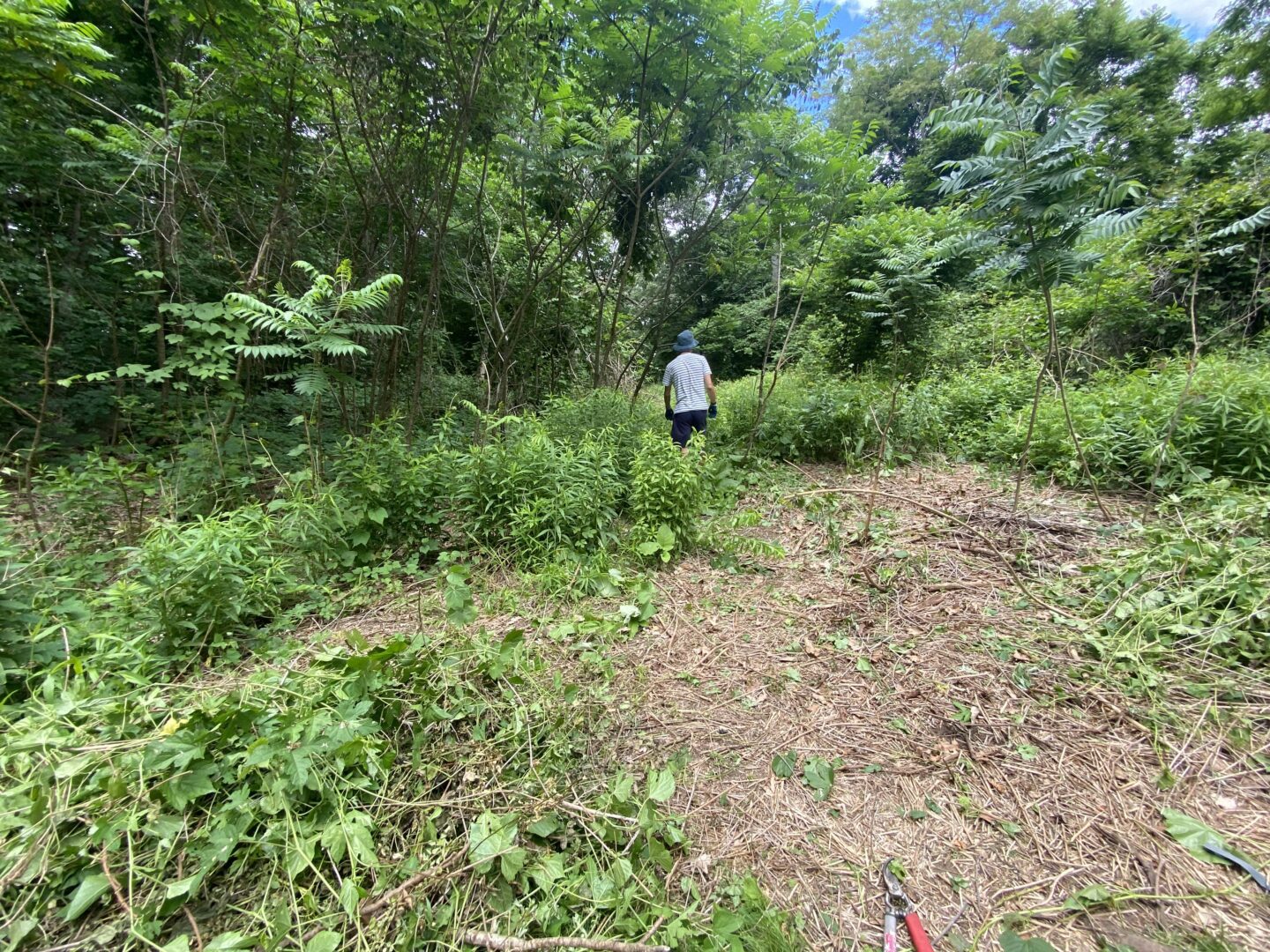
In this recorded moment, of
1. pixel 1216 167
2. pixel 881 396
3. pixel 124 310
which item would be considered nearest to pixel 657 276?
pixel 881 396

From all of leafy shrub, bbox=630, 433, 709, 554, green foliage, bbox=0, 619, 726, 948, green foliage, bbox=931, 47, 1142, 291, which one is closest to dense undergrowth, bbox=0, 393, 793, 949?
green foliage, bbox=0, 619, 726, 948

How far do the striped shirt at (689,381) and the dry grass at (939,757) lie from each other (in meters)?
2.45

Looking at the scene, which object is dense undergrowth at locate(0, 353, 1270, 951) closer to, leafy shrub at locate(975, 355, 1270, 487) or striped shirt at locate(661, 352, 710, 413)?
leafy shrub at locate(975, 355, 1270, 487)

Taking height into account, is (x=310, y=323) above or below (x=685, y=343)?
below

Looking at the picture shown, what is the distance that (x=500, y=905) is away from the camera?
1.16 meters

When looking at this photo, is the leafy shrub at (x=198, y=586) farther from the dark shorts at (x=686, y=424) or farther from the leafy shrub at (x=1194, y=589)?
the leafy shrub at (x=1194, y=589)

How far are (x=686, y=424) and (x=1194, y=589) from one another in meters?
3.63

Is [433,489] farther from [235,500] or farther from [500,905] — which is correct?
[500,905]

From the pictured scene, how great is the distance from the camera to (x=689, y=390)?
4660 millimetres

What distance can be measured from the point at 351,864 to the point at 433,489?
2.28 m

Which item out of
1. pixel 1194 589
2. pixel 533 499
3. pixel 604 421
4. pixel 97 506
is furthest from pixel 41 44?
pixel 1194 589

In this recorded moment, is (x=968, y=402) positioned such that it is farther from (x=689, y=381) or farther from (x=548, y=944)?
(x=548, y=944)

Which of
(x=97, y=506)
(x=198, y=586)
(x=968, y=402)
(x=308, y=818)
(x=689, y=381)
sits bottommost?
(x=308, y=818)

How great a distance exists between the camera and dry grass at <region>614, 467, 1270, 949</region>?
126 cm
